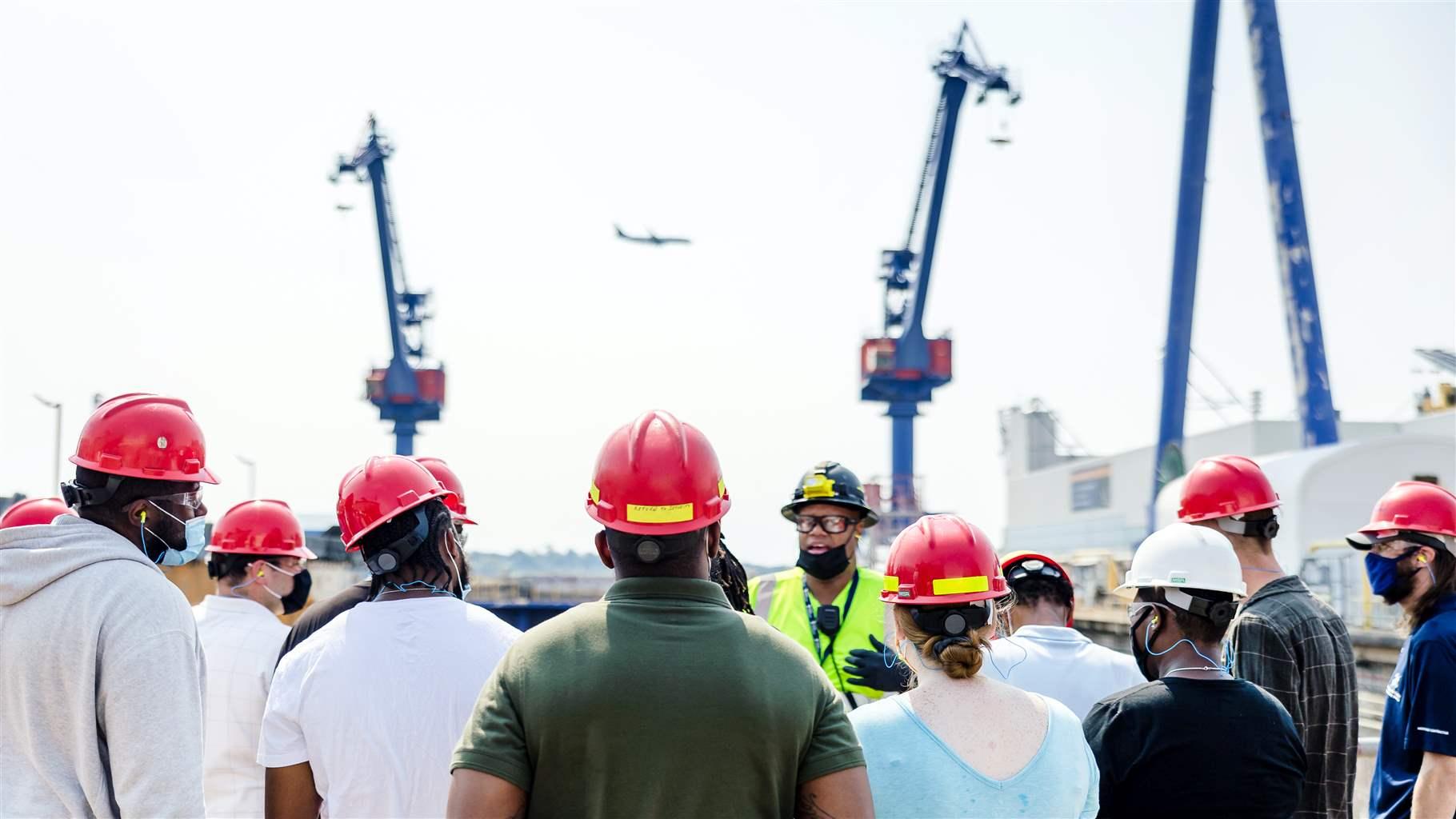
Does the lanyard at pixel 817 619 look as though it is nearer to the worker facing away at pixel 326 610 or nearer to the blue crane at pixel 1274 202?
the worker facing away at pixel 326 610

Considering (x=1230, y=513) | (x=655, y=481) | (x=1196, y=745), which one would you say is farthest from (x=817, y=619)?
(x=655, y=481)

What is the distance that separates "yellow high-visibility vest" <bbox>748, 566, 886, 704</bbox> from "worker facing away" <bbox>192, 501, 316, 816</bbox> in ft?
5.90

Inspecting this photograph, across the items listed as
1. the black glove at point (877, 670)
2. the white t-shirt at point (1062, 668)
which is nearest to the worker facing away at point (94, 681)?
the white t-shirt at point (1062, 668)

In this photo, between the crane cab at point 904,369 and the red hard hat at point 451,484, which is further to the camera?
the crane cab at point 904,369

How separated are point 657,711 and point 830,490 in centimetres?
307

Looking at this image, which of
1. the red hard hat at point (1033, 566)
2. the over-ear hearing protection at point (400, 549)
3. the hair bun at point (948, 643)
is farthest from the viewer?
the red hard hat at point (1033, 566)

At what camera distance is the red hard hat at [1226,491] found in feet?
13.5

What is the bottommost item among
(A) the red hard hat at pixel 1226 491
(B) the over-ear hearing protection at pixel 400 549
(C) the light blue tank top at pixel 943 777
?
(C) the light blue tank top at pixel 943 777

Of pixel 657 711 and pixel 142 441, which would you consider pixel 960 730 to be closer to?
pixel 657 711

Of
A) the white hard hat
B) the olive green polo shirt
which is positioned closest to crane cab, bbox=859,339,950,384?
the white hard hat

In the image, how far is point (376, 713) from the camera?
2754 mm

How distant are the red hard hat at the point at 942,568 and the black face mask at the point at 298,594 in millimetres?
3272

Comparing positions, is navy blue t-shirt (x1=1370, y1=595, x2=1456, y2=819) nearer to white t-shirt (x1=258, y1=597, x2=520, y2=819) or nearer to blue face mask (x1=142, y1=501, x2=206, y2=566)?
white t-shirt (x1=258, y1=597, x2=520, y2=819)

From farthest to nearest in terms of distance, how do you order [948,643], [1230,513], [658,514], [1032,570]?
[1230,513] → [1032,570] → [948,643] → [658,514]
